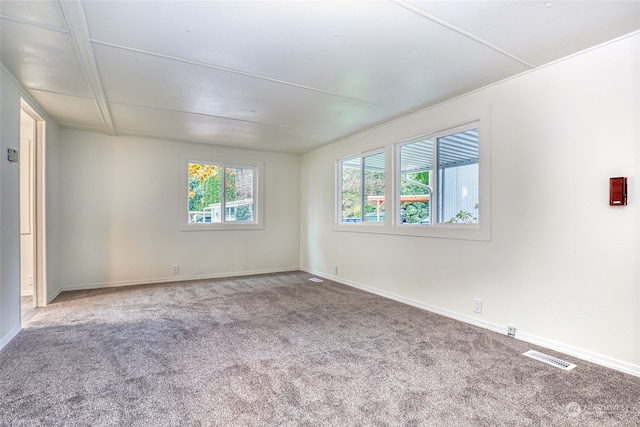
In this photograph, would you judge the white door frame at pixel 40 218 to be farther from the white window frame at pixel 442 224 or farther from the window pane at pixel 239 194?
the white window frame at pixel 442 224

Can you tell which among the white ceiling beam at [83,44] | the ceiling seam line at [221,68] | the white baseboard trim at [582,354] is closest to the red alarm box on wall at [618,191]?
the white baseboard trim at [582,354]

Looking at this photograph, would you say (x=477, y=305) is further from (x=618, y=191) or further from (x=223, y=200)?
(x=223, y=200)

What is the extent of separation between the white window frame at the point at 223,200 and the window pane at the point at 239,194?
0.06m

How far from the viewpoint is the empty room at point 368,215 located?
6.59 ft

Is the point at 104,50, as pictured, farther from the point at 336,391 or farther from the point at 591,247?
the point at 591,247

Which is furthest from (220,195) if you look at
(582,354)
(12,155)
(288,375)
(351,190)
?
(582,354)

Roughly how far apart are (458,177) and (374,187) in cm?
150

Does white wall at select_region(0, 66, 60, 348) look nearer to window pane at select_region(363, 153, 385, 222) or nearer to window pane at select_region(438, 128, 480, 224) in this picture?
window pane at select_region(363, 153, 385, 222)

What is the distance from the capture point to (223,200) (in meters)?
5.96

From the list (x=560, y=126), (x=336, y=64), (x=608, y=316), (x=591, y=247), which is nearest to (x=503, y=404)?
(x=608, y=316)

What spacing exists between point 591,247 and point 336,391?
2.22 metres

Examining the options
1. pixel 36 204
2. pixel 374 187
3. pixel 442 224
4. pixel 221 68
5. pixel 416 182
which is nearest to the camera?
pixel 221 68

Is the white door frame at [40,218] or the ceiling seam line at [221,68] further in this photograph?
the white door frame at [40,218]

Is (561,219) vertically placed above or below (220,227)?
above
